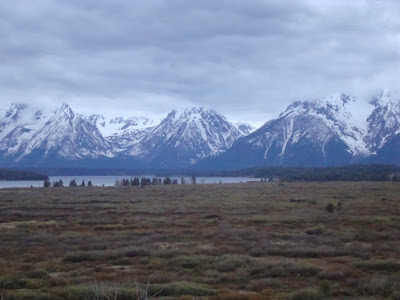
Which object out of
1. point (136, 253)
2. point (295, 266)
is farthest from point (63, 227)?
point (295, 266)

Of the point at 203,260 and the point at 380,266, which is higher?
the point at 203,260

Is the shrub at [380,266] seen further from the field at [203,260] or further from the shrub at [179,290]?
the shrub at [179,290]

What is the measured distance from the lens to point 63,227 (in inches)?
1780

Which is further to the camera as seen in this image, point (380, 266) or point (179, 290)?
point (380, 266)

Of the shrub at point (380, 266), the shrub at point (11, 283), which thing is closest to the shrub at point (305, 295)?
the shrub at point (380, 266)

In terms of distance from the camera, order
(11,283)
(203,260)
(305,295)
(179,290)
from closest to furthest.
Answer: (305,295)
(179,290)
(11,283)
(203,260)

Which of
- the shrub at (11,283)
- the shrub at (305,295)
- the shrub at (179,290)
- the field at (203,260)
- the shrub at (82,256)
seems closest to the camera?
the shrub at (305,295)

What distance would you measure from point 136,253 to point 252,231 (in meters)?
12.4

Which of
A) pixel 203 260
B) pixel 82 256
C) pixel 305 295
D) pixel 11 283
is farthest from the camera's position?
pixel 82 256

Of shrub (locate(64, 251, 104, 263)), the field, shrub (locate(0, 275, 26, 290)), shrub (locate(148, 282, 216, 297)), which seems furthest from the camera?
shrub (locate(64, 251, 104, 263))

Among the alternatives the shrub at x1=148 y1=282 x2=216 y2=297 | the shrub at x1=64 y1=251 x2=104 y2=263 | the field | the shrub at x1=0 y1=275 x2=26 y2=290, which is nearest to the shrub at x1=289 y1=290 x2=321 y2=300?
the field

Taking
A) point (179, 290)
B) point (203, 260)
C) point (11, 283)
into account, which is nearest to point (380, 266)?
point (203, 260)

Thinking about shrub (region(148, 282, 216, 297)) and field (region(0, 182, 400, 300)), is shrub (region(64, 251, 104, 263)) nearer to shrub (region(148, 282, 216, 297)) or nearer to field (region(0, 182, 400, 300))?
field (region(0, 182, 400, 300))

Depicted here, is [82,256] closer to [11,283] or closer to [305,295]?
[11,283]
